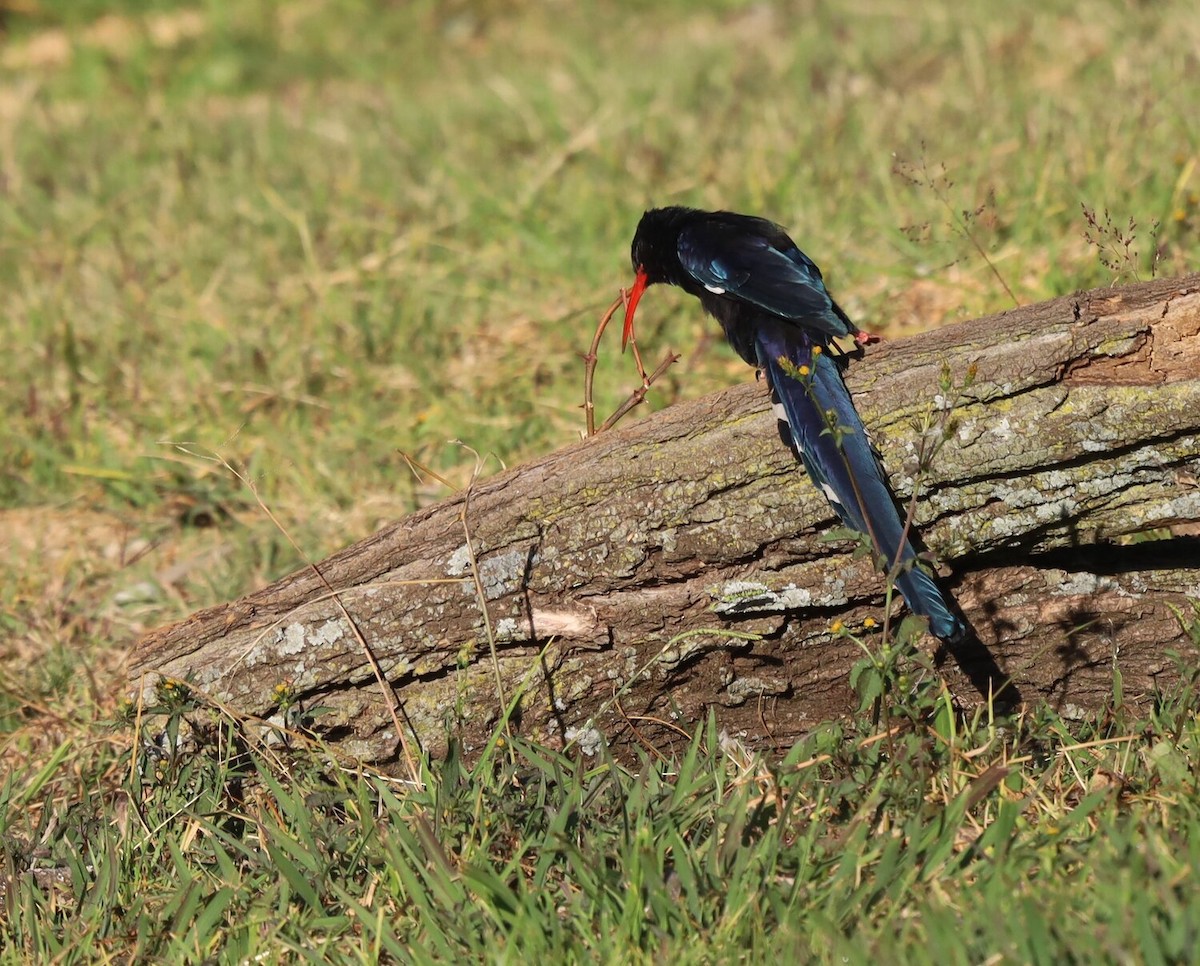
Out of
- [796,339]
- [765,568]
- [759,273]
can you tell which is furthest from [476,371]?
[765,568]

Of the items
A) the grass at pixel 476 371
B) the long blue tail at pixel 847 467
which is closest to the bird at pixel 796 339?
the long blue tail at pixel 847 467

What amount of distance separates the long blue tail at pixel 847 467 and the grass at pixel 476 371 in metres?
0.21

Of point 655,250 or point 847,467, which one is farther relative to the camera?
point 655,250

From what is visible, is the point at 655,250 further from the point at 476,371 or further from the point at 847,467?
the point at 847,467

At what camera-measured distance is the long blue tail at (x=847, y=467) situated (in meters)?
2.48

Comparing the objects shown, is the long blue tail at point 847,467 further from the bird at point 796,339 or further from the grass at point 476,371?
the grass at point 476,371

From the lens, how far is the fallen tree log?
2.59 meters

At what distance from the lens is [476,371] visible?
4867 millimetres

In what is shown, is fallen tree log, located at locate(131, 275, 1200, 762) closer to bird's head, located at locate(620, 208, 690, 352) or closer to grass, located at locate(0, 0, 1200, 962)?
grass, located at locate(0, 0, 1200, 962)

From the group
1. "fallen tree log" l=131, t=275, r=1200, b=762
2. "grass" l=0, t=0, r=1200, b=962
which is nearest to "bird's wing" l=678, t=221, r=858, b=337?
"fallen tree log" l=131, t=275, r=1200, b=762

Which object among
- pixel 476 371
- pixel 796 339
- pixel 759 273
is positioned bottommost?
pixel 476 371

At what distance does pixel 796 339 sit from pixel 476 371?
1904 mm

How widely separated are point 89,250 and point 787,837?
491 centimetres

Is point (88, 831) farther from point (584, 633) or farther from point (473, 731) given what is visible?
point (584, 633)
